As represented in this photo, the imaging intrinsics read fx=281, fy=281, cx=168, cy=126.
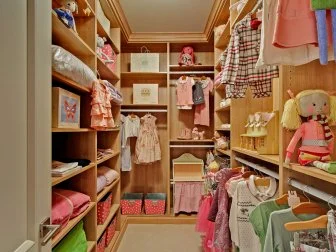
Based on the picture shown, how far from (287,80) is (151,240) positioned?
2379 millimetres

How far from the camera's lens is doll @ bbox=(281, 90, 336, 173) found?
1.19 m

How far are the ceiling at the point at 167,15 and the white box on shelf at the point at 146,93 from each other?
0.69 meters

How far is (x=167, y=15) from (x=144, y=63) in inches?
32.4

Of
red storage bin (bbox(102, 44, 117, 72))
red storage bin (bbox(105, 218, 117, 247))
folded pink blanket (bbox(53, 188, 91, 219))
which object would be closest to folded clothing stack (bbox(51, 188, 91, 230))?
folded pink blanket (bbox(53, 188, 91, 219))

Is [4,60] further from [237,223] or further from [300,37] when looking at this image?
[237,223]

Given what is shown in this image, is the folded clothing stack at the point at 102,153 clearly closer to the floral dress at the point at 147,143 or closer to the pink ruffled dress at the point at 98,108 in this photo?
the pink ruffled dress at the point at 98,108

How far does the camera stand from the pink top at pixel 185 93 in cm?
360

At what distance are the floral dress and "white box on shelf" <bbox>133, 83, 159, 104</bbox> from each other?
21 centimetres

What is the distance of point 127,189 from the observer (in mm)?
3988

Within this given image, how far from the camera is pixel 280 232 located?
1168mm

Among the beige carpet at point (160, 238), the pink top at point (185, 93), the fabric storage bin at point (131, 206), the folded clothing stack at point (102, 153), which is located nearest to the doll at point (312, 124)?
the folded clothing stack at point (102, 153)

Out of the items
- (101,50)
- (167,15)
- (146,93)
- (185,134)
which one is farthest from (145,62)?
(101,50)

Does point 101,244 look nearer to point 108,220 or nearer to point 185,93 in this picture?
point 108,220

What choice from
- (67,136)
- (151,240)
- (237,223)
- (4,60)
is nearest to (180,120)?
(151,240)
